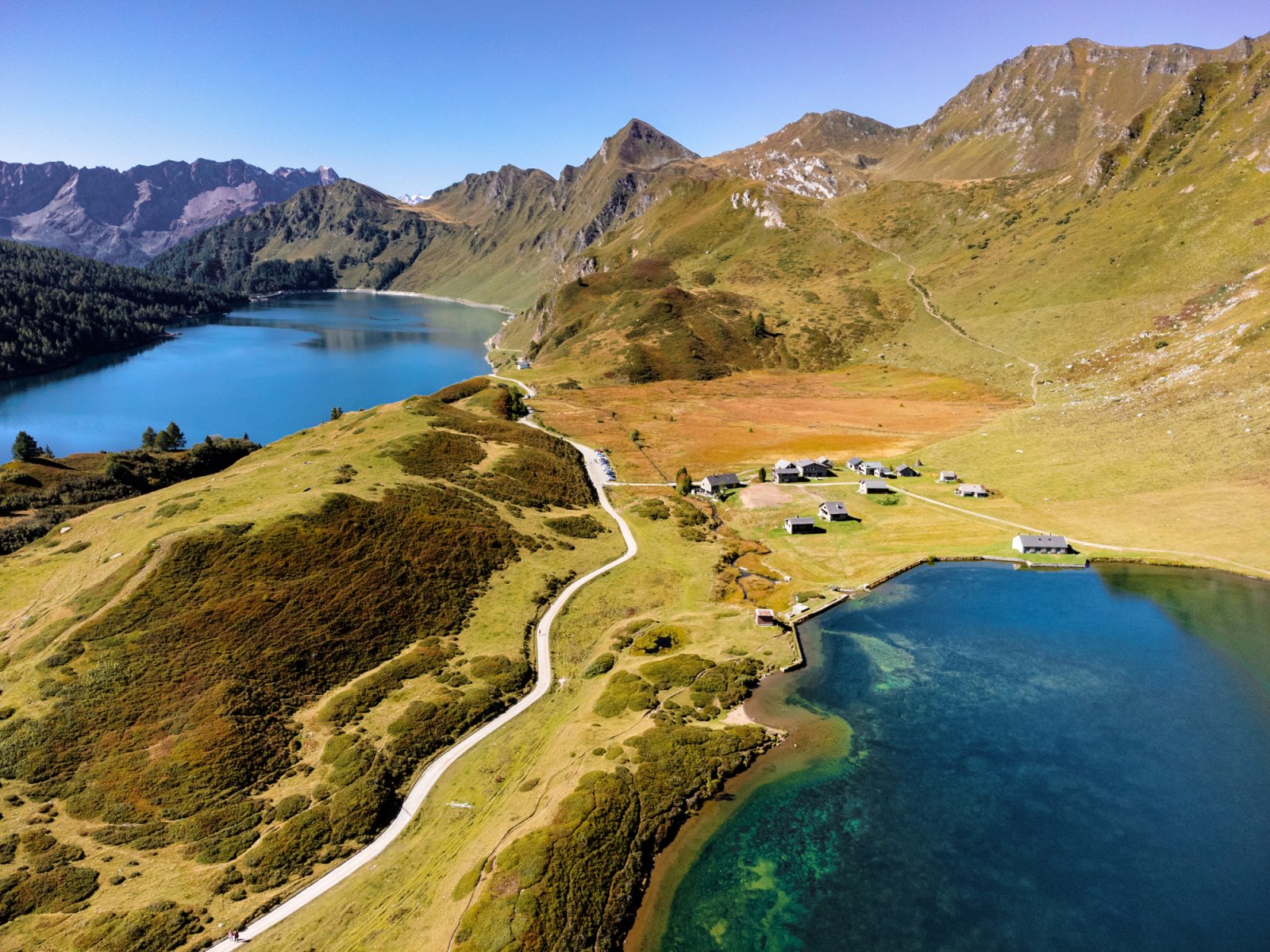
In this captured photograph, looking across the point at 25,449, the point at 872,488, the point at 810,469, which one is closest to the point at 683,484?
the point at 810,469

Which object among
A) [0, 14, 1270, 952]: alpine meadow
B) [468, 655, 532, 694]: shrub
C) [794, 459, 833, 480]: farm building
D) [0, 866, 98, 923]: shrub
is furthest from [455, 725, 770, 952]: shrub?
[794, 459, 833, 480]: farm building

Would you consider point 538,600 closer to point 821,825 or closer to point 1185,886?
point 821,825

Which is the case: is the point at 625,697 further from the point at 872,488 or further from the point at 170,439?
the point at 170,439

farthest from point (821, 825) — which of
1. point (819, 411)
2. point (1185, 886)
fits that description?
point (819, 411)

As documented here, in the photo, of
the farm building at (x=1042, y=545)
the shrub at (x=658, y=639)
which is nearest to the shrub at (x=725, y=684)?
the shrub at (x=658, y=639)

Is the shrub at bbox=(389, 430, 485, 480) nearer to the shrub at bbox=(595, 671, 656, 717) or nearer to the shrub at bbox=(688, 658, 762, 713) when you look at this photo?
the shrub at bbox=(595, 671, 656, 717)

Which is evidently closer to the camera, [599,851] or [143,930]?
[143,930]
